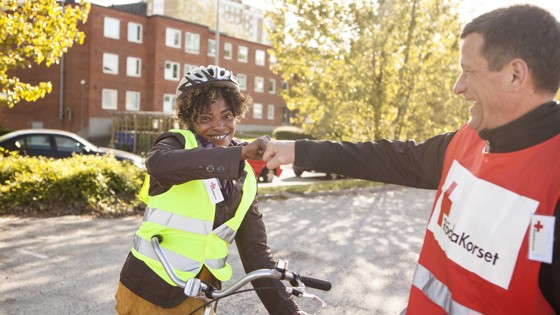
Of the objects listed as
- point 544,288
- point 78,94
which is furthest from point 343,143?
point 78,94

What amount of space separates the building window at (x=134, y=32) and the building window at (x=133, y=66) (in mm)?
1556

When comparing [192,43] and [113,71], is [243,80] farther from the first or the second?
[113,71]

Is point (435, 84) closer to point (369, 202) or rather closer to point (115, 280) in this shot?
point (369, 202)

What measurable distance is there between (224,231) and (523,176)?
1.34 m

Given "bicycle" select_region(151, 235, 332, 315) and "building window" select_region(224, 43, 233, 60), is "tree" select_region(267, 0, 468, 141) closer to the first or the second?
"bicycle" select_region(151, 235, 332, 315)

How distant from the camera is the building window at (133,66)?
4431 centimetres

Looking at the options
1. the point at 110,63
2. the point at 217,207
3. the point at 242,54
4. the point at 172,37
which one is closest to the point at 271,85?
the point at 242,54

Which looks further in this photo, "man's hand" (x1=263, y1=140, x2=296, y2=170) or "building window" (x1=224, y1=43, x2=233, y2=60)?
"building window" (x1=224, y1=43, x2=233, y2=60)

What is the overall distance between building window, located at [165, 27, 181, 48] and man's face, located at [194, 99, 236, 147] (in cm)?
4543

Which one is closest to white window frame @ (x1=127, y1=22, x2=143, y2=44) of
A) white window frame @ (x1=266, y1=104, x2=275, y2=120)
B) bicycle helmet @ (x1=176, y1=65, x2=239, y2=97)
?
white window frame @ (x1=266, y1=104, x2=275, y2=120)

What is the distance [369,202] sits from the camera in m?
14.0

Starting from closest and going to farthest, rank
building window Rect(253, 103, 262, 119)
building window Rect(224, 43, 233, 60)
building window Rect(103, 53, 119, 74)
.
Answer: building window Rect(103, 53, 119, 74)
building window Rect(224, 43, 233, 60)
building window Rect(253, 103, 262, 119)

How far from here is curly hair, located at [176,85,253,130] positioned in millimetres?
2748

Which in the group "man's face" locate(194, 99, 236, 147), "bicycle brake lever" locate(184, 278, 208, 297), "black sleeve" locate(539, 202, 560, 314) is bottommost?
"bicycle brake lever" locate(184, 278, 208, 297)
